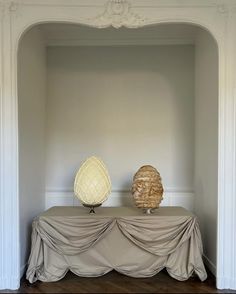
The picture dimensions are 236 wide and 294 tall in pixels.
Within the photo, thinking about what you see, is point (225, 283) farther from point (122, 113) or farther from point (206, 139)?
point (122, 113)

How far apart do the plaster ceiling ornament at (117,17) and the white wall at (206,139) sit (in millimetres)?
875

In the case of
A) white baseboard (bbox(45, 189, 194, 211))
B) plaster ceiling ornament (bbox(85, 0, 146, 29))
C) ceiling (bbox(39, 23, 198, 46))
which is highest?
ceiling (bbox(39, 23, 198, 46))

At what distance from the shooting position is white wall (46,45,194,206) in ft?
15.7

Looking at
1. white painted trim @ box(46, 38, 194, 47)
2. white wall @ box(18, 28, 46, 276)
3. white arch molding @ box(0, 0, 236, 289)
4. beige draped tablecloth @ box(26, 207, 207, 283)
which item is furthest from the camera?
white painted trim @ box(46, 38, 194, 47)

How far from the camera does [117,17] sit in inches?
137

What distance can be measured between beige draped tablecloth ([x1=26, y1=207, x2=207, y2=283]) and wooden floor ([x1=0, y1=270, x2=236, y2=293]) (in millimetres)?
71

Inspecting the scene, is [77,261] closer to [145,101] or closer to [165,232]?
[165,232]

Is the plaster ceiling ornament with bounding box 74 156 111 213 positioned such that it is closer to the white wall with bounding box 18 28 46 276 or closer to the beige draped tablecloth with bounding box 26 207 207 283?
the beige draped tablecloth with bounding box 26 207 207 283

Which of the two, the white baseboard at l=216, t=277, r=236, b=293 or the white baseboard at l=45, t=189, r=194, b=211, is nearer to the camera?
the white baseboard at l=216, t=277, r=236, b=293

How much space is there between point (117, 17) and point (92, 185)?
68.8 inches

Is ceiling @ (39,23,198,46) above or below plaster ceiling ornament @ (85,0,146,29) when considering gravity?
above

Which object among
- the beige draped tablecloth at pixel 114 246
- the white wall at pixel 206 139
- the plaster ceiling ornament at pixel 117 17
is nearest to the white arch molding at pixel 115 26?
the plaster ceiling ornament at pixel 117 17

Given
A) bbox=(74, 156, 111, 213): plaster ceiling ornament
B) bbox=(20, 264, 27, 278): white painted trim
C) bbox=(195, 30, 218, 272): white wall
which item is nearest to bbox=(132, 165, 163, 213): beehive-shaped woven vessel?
bbox=(74, 156, 111, 213): plaster ceiling ornament

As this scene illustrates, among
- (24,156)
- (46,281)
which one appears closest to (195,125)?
(24,156)
